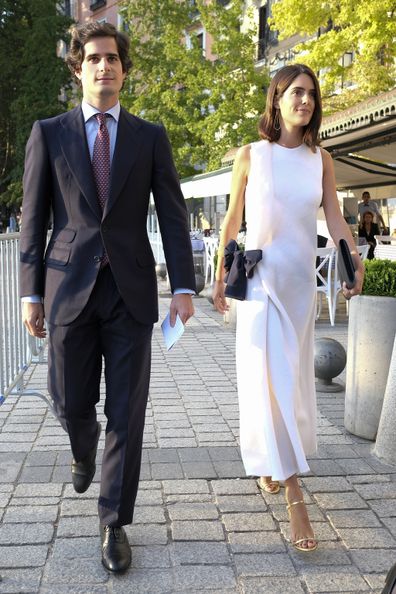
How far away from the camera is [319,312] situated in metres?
10.6

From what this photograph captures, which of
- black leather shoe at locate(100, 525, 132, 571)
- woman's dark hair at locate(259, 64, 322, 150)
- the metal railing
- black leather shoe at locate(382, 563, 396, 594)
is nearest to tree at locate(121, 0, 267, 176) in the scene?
the metal railing

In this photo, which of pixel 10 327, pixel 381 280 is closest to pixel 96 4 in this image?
pixel 10 327

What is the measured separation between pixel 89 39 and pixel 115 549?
2.03m

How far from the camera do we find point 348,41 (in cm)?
1633

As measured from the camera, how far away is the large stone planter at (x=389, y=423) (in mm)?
4152

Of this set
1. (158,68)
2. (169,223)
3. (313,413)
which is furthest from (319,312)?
(158,68)

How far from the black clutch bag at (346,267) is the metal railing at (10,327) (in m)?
2.27

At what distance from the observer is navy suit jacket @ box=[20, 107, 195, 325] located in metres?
2.88

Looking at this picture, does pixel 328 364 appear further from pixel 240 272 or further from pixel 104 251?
pixel 104 251

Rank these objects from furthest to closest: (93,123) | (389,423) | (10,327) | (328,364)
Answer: (328,364), (10,327), (389,423), (93,123)

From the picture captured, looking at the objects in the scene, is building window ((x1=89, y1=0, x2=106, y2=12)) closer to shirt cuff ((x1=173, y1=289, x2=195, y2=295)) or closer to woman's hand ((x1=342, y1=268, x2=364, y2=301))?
woman's hand ((x1=342, y1=268, x2=364, y2=301))

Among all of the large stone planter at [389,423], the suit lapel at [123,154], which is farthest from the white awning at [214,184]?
the suit lapel at [123,154]

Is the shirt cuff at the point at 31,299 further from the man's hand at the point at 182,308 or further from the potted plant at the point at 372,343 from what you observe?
the potted plant at the point at 372,343

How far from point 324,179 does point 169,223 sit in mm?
902
